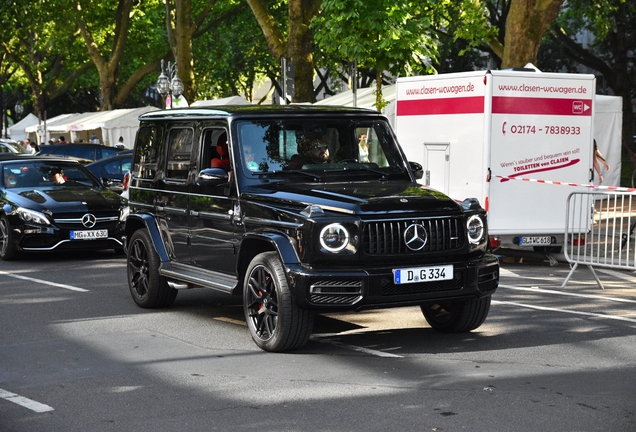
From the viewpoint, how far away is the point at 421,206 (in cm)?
796

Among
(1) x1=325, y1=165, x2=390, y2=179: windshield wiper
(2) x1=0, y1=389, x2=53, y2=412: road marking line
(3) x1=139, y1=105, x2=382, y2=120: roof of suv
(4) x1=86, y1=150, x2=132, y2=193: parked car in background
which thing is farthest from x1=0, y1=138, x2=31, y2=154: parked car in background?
(2) x1=0, y1=389, x2=53, y2=412: road marking line

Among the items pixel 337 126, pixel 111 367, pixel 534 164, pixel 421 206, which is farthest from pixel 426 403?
pixel 534 164

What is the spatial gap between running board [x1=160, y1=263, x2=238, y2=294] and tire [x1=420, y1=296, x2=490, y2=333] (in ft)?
5.64

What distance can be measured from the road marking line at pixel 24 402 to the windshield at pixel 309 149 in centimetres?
282

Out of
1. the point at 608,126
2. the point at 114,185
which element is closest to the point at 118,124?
the point at 608,126

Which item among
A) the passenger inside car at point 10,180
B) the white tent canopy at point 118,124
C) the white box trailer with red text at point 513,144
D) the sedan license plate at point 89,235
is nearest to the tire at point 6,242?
the passenger inside car at point 10,180

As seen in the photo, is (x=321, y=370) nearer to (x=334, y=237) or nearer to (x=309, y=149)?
(x=334, y=237)

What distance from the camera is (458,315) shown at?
872cm

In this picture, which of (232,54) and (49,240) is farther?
(232,54)

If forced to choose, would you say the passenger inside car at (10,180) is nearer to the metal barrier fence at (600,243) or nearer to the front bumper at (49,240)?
the front bumper at (49,240)

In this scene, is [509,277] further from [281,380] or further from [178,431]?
[178,431]

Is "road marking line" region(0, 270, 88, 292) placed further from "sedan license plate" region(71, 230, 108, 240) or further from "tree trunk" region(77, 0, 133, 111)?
"tree trunk" region(77, 0, 133, 111)

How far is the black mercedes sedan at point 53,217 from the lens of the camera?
48.8 feet

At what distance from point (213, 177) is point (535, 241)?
22.8 ft
